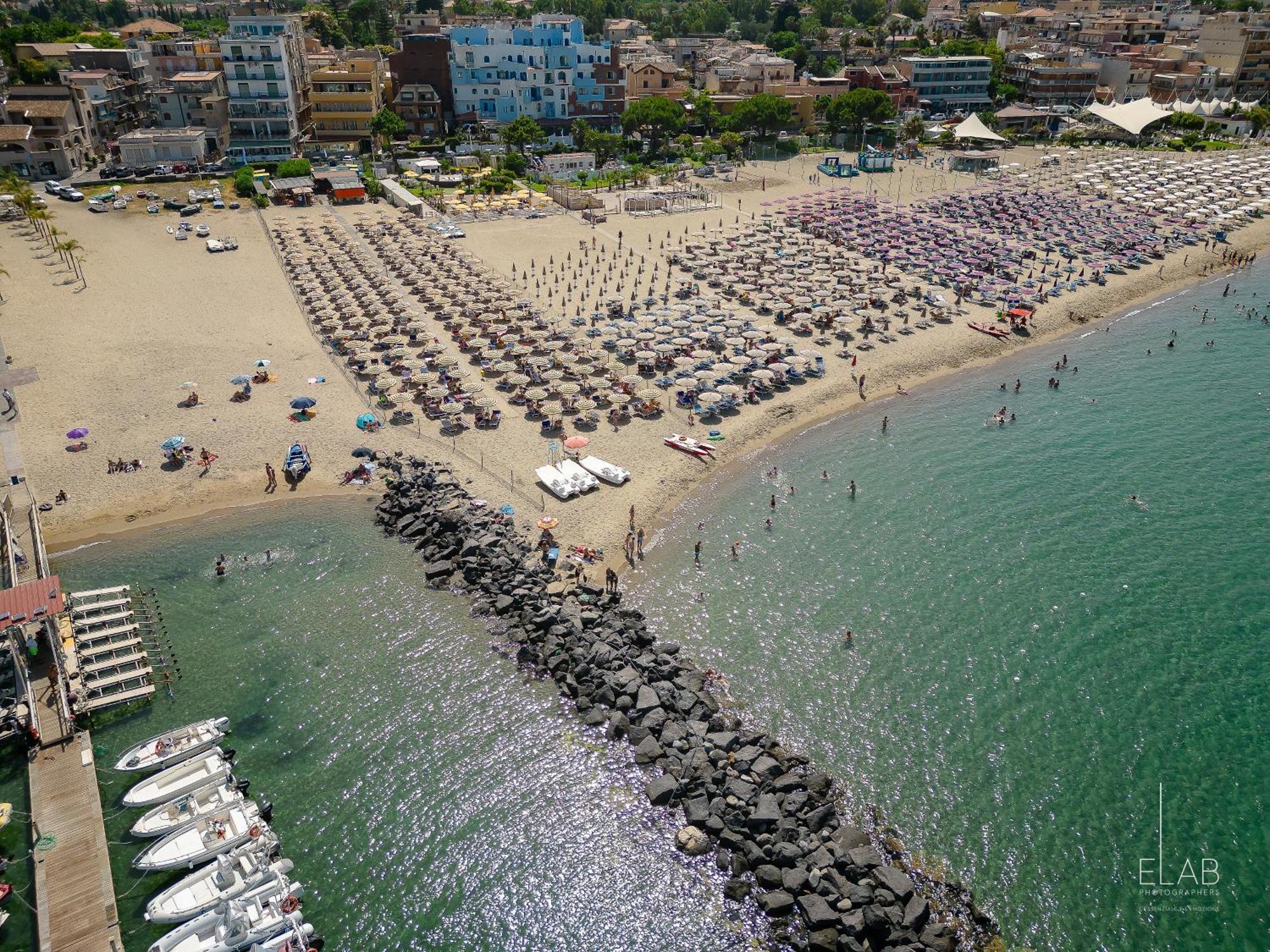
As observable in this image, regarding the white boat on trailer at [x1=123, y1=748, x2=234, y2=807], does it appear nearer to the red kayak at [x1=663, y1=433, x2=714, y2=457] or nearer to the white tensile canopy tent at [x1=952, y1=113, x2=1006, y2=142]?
the red kayak at [x1=663, y1=433, x2=714, y2=457]

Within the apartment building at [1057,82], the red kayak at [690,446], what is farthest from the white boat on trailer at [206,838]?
the apartment building at [1057,82]

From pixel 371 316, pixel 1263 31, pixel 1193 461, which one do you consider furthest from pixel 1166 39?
pixel 371 316

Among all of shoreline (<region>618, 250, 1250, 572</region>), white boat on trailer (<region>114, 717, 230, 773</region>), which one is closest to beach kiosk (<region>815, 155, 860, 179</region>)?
shoreline (<region>618, 250, 1250, 572</region>)

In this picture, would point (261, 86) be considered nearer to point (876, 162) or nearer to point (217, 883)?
point (876, 162)

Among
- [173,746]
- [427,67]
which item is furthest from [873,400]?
[427,67]

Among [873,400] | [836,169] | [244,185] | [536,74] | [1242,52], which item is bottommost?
[873,400]

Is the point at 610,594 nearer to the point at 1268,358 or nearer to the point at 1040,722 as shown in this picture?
the point at 1040,722
